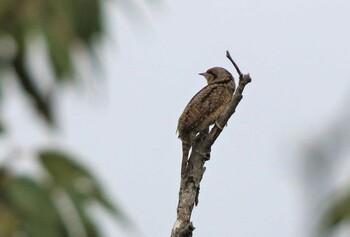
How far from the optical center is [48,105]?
2408 mm

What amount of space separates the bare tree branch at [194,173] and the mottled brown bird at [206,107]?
0.22 metres

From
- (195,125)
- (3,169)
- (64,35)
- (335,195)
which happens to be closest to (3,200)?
(3,169)

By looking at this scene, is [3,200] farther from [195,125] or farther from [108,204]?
[195,125]

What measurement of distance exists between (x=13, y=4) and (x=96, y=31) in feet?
0.80

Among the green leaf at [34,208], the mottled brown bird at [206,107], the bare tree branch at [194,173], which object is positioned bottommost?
the green leaf at [34,208]

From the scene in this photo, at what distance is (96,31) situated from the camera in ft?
7.93

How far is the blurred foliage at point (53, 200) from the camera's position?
6.98ft

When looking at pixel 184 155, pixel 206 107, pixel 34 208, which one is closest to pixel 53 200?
pixel 34 208

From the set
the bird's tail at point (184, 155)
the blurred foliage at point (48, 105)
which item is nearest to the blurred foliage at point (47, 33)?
the blurred foliage at point (48, 105)

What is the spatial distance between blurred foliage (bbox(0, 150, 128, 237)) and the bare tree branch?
6.25 meters

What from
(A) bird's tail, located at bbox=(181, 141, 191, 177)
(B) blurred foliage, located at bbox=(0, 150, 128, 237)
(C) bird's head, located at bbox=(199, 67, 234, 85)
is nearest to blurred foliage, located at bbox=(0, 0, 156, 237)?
(B) blurred foliage, located at bbox=(0, 150, 128, 237)

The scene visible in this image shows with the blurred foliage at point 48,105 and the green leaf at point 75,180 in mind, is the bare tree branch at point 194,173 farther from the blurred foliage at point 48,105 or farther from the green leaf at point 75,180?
the green leaf at point 75,180

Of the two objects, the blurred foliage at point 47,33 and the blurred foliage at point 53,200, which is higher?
the blurred foliage at point 47,33

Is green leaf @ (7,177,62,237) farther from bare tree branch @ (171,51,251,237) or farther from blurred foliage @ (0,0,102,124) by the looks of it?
bare tree branch @ (171,51,251,237)
